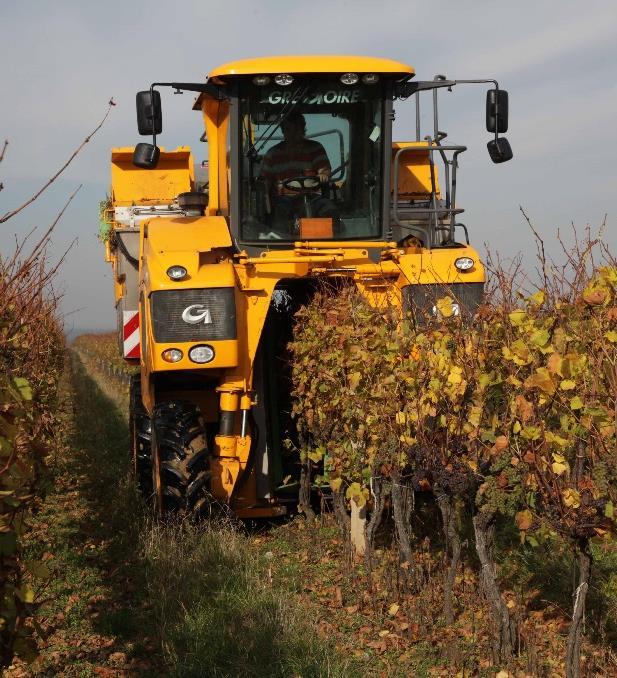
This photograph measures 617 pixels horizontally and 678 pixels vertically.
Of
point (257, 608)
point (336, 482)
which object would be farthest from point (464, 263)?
point (257, 608)

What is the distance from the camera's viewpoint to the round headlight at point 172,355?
6.31 m

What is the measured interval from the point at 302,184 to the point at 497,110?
1390 mm

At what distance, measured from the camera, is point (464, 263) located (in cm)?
686

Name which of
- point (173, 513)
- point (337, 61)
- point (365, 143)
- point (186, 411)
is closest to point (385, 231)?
point (365, 143)

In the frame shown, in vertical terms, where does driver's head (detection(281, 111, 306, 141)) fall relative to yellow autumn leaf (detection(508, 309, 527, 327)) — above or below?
above

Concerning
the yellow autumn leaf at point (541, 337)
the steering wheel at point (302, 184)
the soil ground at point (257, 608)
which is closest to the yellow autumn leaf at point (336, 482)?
the soil ground at point (257, 608)

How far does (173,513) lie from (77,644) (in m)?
1.52

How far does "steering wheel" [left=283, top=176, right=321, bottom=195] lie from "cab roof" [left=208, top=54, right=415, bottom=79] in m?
0.72

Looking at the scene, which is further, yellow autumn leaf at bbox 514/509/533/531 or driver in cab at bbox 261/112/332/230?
driver in cab at bbox 261/112/332/230

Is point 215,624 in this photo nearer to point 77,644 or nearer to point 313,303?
point 77,644

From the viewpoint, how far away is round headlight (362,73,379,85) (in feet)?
23.0

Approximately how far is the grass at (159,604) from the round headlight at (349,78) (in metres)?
3.05

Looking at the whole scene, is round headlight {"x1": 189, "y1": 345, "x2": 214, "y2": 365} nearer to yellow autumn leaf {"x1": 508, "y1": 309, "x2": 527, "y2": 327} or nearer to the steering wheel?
the steering wheel

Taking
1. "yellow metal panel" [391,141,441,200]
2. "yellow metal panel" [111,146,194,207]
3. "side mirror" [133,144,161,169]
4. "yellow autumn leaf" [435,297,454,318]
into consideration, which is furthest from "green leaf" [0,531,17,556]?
"yellow metal panel" [111,146,194,207]
